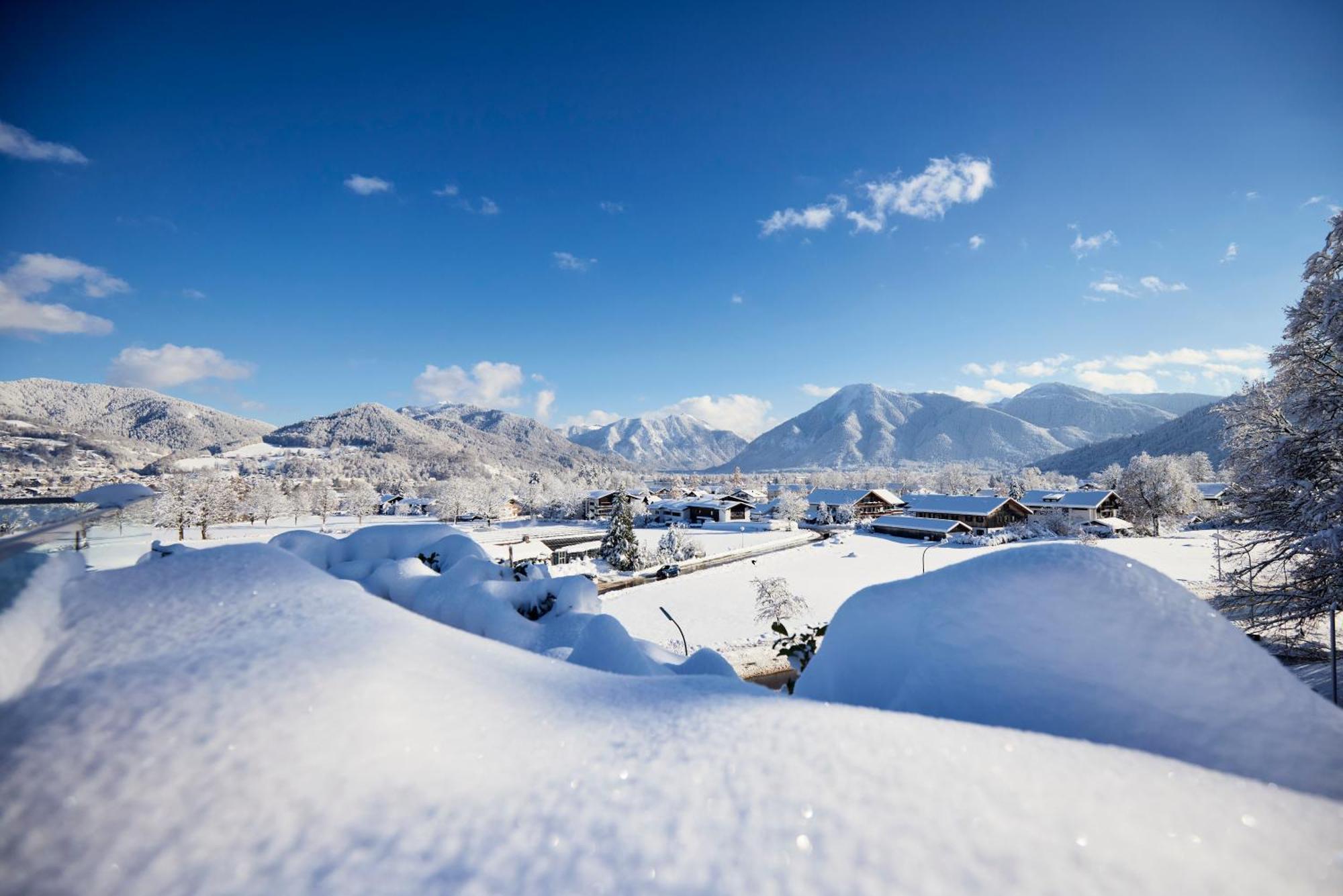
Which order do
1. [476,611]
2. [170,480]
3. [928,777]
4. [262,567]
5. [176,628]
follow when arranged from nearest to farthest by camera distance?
[928,777] → [176,628] → [262,567] → [476,611] → [170,480]

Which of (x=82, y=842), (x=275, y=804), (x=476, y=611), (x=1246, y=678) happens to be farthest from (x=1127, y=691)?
(x=476, y=611)

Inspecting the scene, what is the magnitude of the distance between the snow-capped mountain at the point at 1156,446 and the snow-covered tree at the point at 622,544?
125 meters

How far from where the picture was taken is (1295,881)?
3.29 feet

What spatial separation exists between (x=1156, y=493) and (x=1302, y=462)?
1881 inches

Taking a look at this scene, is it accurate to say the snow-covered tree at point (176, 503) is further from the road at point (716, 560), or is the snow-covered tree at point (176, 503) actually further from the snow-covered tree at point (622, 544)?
the road at point (716, 560)

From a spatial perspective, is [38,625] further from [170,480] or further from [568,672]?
[170,480]

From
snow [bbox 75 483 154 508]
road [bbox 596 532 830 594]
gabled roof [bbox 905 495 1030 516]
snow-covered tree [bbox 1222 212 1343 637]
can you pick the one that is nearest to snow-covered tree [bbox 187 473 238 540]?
road [bbox 596 532 830 594]

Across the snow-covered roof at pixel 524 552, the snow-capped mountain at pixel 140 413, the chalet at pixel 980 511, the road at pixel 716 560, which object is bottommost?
the road at pixel 716 560

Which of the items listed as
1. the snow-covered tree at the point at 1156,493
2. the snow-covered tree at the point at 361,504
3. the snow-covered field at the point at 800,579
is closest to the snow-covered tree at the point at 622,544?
the snow-covered field at the point at 800,579

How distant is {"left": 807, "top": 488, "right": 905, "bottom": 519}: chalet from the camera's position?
201ft

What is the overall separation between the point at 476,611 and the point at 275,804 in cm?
302

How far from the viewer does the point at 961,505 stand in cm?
4784

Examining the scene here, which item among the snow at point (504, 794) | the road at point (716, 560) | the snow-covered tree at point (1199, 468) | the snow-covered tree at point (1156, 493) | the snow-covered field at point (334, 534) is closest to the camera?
the snow at point (504, 794)

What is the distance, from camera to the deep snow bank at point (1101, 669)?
4.98 feet
